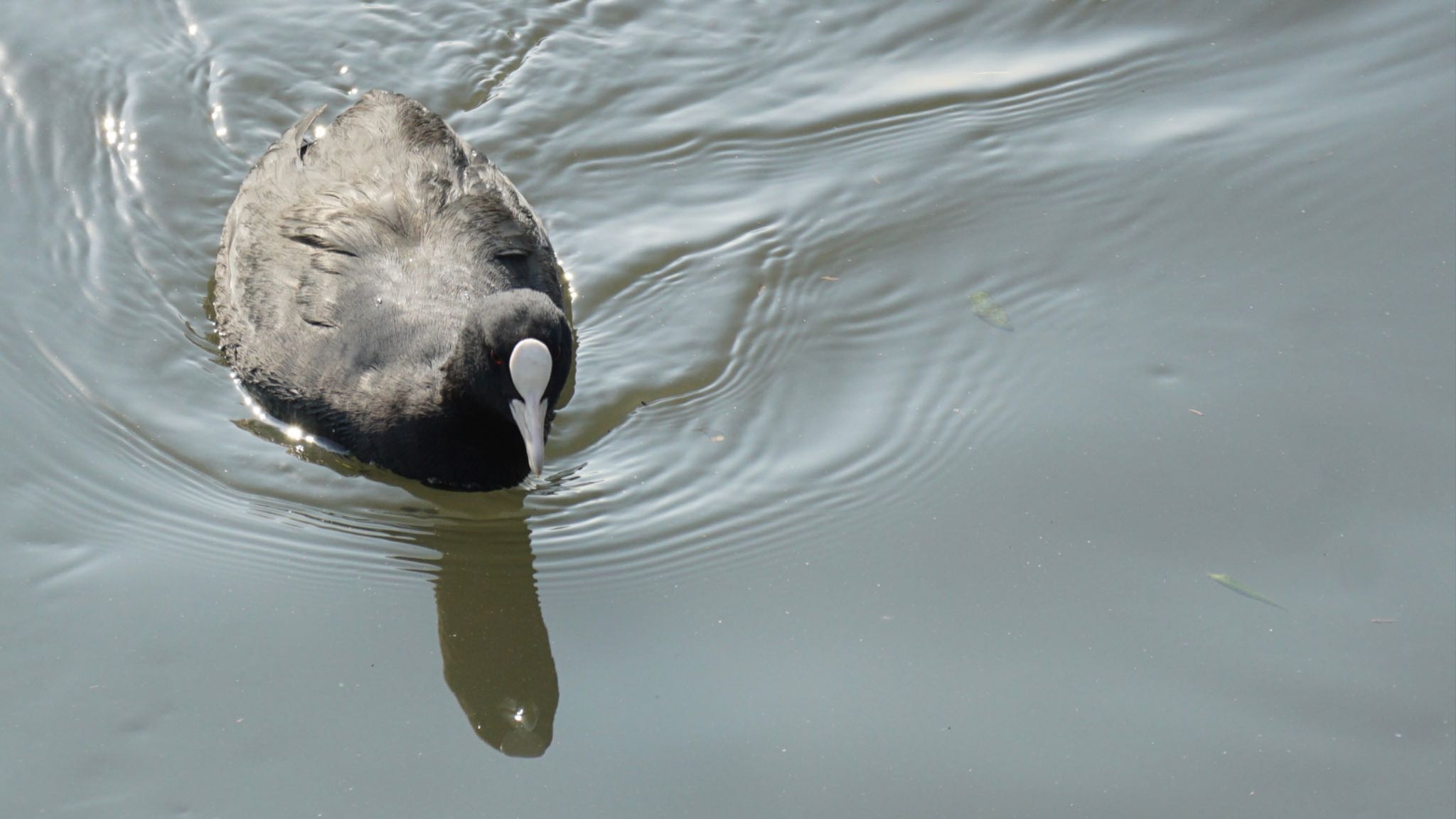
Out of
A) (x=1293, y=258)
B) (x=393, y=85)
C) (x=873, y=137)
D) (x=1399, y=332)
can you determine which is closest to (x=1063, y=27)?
(x=873, y=137)

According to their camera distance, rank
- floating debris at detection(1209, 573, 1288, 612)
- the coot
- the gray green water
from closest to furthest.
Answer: the gray green water → floating debris at detection(1209, 573, 1288, 612) → the coot

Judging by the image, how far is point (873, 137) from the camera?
6633 millimetres

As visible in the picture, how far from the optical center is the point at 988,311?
18.6 feet

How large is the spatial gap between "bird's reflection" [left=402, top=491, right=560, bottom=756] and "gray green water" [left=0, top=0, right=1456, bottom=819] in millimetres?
14

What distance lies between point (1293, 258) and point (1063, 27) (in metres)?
1.92

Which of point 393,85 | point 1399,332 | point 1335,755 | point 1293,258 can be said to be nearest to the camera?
point 1335,755

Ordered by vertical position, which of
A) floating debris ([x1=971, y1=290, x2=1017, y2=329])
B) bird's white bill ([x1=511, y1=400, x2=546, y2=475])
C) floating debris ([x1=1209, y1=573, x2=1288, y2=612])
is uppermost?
bird's white bill ([x1=511, y1=400, x2=546, y2=475])

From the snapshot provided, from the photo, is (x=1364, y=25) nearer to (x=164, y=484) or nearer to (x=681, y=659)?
(x=681, y=659)

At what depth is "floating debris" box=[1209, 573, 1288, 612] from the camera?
448cm

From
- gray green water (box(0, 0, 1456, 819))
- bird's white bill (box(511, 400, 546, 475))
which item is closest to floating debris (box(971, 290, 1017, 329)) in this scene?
gray green water (box(0, 0, 1456, 819))

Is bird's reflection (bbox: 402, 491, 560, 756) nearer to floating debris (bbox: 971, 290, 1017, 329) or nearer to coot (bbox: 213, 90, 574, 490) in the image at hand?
coot (bbox: 213, 90, 574, 490)

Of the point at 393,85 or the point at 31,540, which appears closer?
the point at 31,540

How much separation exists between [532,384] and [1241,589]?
2.05 m

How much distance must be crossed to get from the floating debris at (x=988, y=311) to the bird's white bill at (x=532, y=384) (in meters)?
1.76
